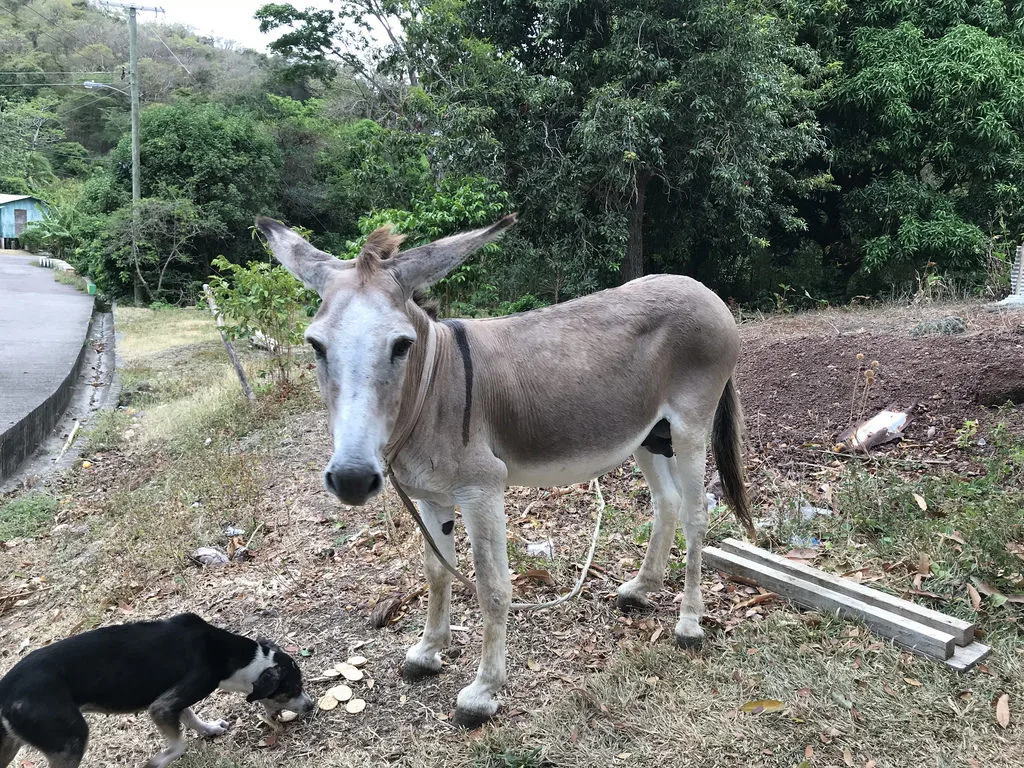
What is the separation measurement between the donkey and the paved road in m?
6.46

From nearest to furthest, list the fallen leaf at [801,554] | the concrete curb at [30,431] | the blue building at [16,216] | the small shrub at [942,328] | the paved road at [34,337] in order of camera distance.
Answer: the fallen leaf at [801,554] → the concrete curb at [30,431] → the small shrub at [942,328] → the paved road at [34,337] → the blue building at [16,216]

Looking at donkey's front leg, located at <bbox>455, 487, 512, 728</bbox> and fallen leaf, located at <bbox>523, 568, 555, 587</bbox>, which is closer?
donkey's front leg, located at <bbox>455, 487, 512, 728</bbox>

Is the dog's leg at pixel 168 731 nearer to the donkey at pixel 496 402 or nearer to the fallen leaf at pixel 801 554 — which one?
the donkey at pixel 496 402

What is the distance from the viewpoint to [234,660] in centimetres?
288

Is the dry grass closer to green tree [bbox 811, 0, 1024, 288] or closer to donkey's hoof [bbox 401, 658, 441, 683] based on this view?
donkey's hoof [bbox 401, 658, 441, 683]

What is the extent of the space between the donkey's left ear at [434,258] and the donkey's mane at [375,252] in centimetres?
6

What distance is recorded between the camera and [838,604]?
3.47 meters

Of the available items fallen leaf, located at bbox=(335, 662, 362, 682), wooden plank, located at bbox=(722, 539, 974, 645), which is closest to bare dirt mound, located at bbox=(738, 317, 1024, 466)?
wooden plank, located at bbox=(722, 539, 974, 645)

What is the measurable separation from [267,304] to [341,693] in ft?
19.5

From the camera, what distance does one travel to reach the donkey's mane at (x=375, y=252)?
2.46 m

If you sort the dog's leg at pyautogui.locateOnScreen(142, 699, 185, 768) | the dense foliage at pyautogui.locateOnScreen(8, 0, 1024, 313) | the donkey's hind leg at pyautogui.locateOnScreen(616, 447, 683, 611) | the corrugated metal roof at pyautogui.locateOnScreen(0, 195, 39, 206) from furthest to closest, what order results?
1. the corrugated metal roof at pyautogui.locateOnScreen(0, 195, 39, 206)
2. the dense foliage at pyautogui.locateOnScreen(8, 0, 1024, 313)
3. the donkey's hind leg at pyautogui.locateOnScreen(616, 447, 683, 611)
4. the dog's leg at pyautogui.locateOnScreen(142, 699, 185, 768)

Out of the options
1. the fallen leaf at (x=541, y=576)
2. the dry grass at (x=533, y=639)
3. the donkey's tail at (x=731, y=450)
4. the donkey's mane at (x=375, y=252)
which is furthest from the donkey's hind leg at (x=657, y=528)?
the donkey's mane at (x=375, y=252)

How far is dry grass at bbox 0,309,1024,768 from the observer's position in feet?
9.28

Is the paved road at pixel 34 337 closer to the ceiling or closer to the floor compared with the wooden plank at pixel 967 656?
closer to the floor
